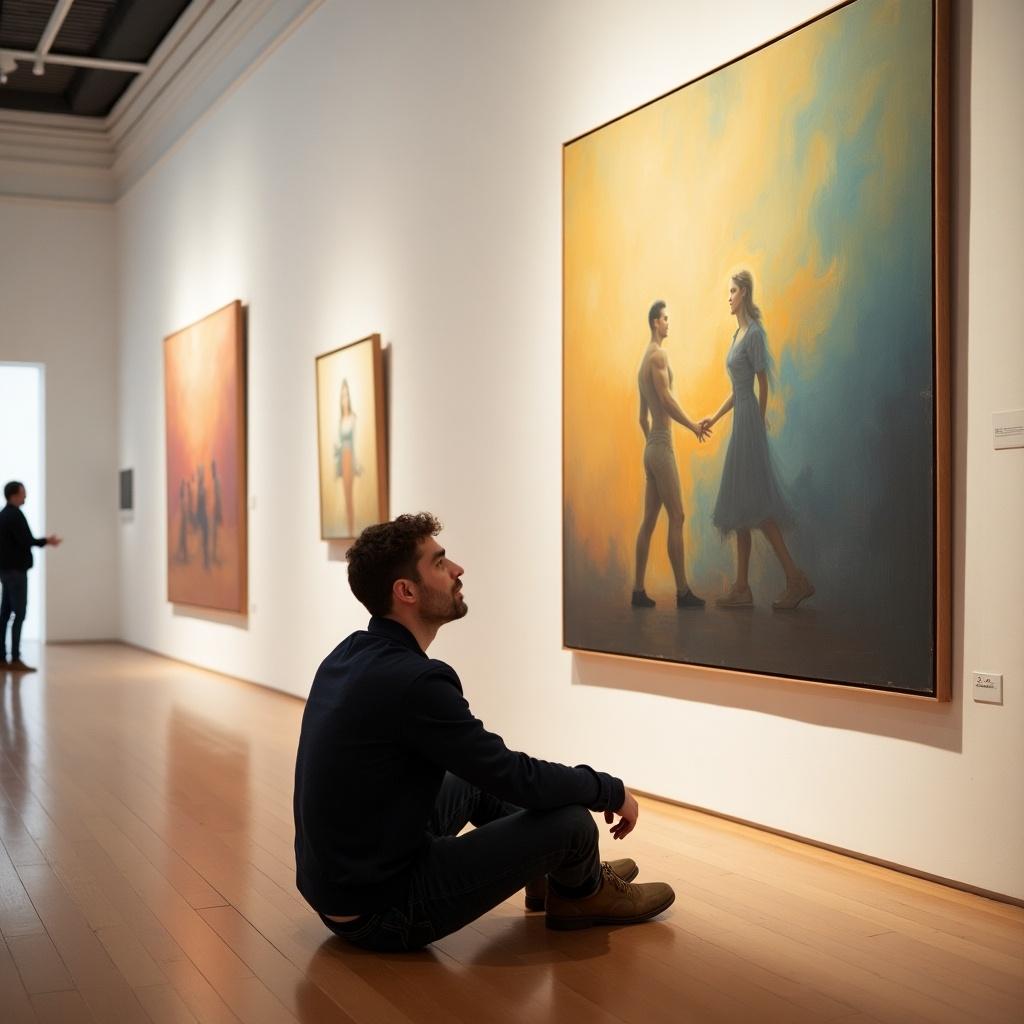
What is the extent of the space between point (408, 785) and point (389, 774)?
92 millimetres

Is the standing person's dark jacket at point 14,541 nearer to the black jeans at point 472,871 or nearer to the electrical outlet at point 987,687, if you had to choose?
the black jeans at point 472,871

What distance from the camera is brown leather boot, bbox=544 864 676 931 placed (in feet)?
17.8

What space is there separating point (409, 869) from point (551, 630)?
4.16 meters

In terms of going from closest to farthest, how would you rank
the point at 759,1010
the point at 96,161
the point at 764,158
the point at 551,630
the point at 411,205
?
1. the point at 759,1010
2. the point at 764,158
3. the point at 551,630
4. the point at 411,205
5. the point at 96,161

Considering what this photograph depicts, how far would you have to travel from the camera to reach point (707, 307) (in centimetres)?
745

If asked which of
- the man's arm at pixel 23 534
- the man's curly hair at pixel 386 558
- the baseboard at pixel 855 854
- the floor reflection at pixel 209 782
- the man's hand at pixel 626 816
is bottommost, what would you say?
the floor reflection at pixel 209 782

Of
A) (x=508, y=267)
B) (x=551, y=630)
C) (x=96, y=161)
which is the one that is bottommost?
(x=551, y=630)

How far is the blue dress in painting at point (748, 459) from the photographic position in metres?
7.00

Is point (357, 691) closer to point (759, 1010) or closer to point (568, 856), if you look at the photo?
point (568, 856)

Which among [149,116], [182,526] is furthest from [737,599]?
[149,116]

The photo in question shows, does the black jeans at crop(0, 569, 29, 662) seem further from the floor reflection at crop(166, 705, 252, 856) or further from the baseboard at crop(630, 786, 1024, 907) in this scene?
the baseboard at crop(630, 786, 1024, 907)

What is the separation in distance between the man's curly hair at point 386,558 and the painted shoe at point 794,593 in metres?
2.36

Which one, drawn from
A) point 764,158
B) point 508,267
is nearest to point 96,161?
point 508,267

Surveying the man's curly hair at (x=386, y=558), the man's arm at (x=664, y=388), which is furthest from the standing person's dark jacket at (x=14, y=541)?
the man's curly hair at (x=386, y=558)
